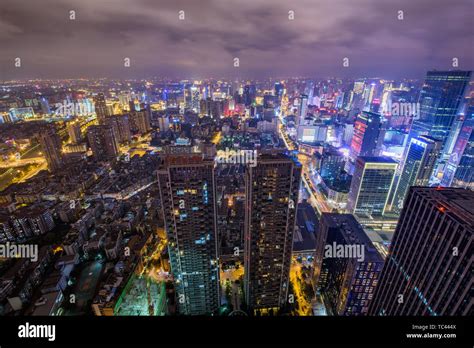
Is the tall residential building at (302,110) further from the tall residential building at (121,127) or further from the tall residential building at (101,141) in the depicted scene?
the tall residential building at (101,141)

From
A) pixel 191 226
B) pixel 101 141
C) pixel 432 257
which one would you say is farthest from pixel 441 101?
pixel 101 141

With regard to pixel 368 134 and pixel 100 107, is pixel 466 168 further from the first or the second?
pixel 100 107

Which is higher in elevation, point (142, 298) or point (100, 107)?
point (100, 107)

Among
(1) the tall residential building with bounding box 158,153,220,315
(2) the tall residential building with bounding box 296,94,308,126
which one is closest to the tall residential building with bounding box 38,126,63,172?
(1) the tall residential building with bounding box 158,153,220,315

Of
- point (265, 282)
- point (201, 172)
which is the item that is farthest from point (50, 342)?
point (265, 282)

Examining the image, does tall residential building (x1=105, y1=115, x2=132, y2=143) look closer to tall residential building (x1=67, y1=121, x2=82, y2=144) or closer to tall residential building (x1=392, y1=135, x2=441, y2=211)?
tall residential building (x1=67, y1=121, x2=82, y2=144)

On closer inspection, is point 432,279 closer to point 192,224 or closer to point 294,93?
point 192,224
